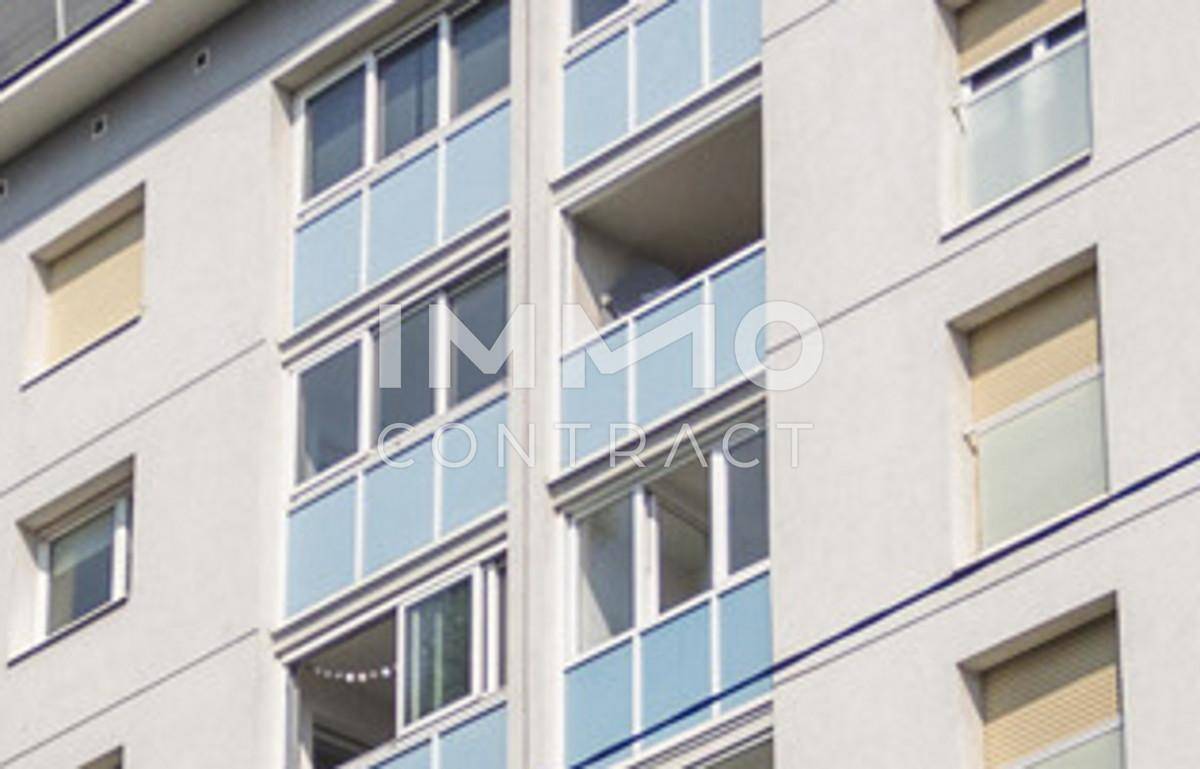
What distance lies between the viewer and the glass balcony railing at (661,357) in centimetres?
2808

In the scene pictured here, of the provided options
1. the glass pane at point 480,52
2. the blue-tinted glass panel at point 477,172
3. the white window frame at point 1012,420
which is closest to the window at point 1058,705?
the white window frame at point 1012,420

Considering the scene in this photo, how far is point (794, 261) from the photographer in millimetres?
27312

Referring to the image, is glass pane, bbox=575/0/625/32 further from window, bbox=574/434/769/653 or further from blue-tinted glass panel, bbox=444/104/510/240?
window, bbox=574/434/769/653

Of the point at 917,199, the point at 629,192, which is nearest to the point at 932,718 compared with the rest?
the point at 917,199

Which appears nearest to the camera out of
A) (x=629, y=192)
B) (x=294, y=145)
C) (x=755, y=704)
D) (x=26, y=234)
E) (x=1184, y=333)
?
(x=1184, y=333)

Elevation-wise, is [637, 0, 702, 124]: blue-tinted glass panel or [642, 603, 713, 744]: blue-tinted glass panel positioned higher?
[637, 0, 702, 124]: blue-tinted glass panel

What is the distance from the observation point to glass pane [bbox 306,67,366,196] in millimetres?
32031

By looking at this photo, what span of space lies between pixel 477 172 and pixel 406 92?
1425 mm

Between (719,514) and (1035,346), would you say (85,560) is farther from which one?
(1035,346)

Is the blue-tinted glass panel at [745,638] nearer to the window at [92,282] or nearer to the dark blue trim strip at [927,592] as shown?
the dark blue trim strip at [927,592]

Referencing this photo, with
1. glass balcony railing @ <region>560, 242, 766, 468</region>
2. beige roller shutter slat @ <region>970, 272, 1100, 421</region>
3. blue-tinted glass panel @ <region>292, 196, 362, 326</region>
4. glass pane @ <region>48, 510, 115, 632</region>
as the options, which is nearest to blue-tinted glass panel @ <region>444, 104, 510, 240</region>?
blue-tinted glass panel @ <region>292, 196, 362, 326</region>

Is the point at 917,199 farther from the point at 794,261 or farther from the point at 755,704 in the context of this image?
the point at 755,704

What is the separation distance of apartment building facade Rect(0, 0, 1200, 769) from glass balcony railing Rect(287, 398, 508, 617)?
0.11 ft

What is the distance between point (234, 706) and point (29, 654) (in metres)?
2.92
